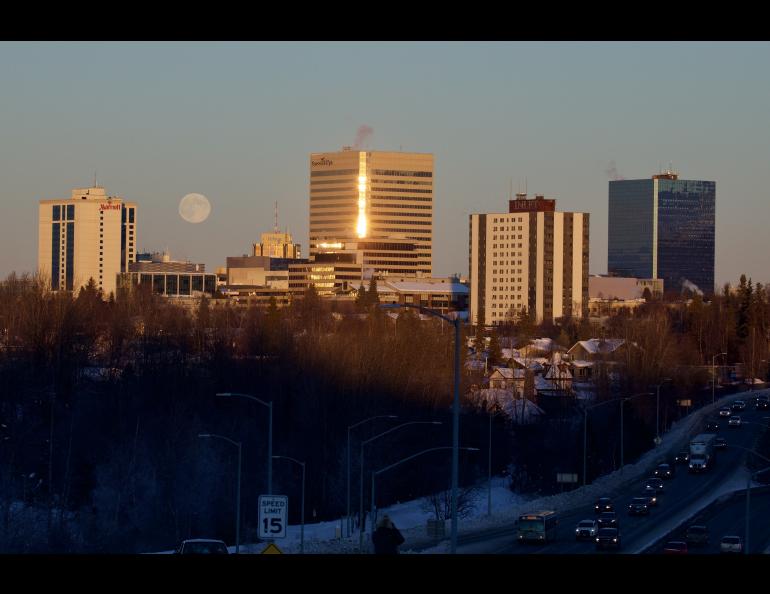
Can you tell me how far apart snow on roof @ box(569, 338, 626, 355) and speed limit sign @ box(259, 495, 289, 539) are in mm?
113027

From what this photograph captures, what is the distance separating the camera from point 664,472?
84.9 meters

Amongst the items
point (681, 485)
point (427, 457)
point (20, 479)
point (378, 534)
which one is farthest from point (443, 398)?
point (378, 534)

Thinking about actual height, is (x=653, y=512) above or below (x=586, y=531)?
below

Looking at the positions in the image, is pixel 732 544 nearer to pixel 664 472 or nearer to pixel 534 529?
pixel 534 529

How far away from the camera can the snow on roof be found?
143 metres

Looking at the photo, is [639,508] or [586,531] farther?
[639,508]

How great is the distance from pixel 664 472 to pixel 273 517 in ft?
205

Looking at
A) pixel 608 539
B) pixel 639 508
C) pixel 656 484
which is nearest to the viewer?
pixel 608 539

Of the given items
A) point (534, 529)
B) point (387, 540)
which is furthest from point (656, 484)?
point (387, 540)

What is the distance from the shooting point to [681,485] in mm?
81625

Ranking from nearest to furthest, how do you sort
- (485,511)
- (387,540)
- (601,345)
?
(387,540), (485,511), (601,345)

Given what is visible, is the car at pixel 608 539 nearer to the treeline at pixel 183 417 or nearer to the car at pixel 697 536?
the car at pixel 697 536

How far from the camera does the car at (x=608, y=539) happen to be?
165 feet
